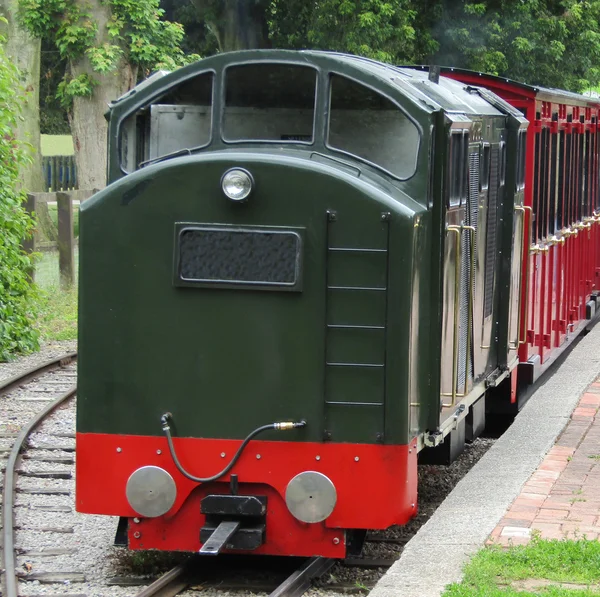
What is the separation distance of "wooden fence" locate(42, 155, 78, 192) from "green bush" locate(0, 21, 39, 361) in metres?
21.9

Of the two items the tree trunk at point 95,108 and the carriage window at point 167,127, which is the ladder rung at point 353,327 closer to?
the carriage window at point 167,127

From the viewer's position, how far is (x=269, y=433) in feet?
18.4

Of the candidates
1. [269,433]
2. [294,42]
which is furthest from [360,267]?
[294,42]

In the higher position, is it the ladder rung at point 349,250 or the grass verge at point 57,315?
the ladder rung at point 349,250

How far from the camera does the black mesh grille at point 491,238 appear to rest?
24.9 ft

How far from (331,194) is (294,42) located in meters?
20.2

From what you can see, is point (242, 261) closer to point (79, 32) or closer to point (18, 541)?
point (18, 541)

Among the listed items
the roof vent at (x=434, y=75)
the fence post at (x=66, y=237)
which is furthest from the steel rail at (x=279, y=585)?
the fence post at (x=66, y=237)

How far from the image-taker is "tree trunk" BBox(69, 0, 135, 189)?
1919 centimetres

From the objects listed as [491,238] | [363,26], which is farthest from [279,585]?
[363,26]

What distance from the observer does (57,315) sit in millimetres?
16047

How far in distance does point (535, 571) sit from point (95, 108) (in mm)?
15565

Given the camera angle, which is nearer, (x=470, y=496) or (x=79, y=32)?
(x=470, y=496)

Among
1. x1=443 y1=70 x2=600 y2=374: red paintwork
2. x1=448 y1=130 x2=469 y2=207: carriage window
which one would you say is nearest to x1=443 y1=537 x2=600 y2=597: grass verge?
x1=448 y1=130 x2=469 y2=207: carriage window
